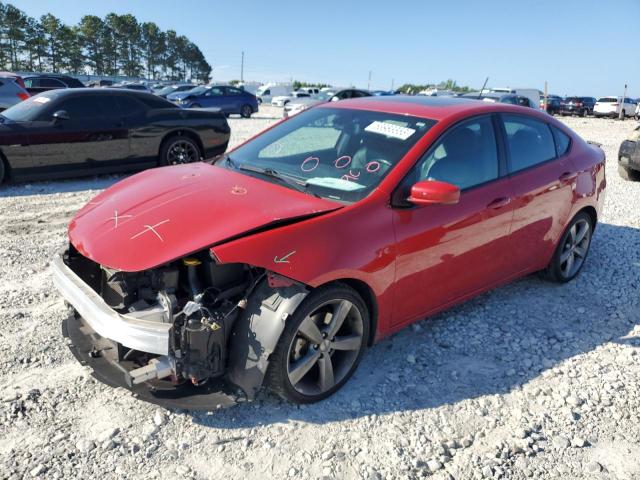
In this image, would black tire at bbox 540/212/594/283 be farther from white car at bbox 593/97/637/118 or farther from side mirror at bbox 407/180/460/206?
white car at bbox 593/97/637/118

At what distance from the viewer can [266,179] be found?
134 inches

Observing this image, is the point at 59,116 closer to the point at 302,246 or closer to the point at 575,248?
the point at 302,246

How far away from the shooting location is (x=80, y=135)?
310 inches

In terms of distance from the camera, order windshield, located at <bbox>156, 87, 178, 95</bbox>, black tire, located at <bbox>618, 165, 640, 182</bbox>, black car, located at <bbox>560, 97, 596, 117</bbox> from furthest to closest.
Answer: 1. black car, located at <bbox>560, 97, 596, 117</bbox>
2. windshield, located at <bbox>156, 87, 178, 95</bbox>
3. black tire, located at <bbox>618, 165, 640, 182</bbox>

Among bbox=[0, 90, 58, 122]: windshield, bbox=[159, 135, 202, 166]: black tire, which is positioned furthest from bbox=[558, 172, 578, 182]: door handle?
bbox=[0, 90, 58, 122]: windshield

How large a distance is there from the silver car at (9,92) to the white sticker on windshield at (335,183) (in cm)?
1318

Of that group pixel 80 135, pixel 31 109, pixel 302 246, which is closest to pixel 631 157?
pixel 302 246

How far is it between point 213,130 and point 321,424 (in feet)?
24.2

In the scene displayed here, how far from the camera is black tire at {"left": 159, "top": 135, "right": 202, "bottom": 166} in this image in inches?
346

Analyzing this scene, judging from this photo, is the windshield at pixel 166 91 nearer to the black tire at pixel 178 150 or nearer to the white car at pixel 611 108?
the black tire at pixel 178 150

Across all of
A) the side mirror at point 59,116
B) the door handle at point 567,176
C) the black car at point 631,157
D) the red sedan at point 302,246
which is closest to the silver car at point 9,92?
the side mirror at point 59,116

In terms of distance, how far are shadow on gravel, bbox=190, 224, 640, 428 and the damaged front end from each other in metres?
0.30

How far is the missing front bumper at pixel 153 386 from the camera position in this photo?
8.61 ft

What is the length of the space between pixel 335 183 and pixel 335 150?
1.55 ft
